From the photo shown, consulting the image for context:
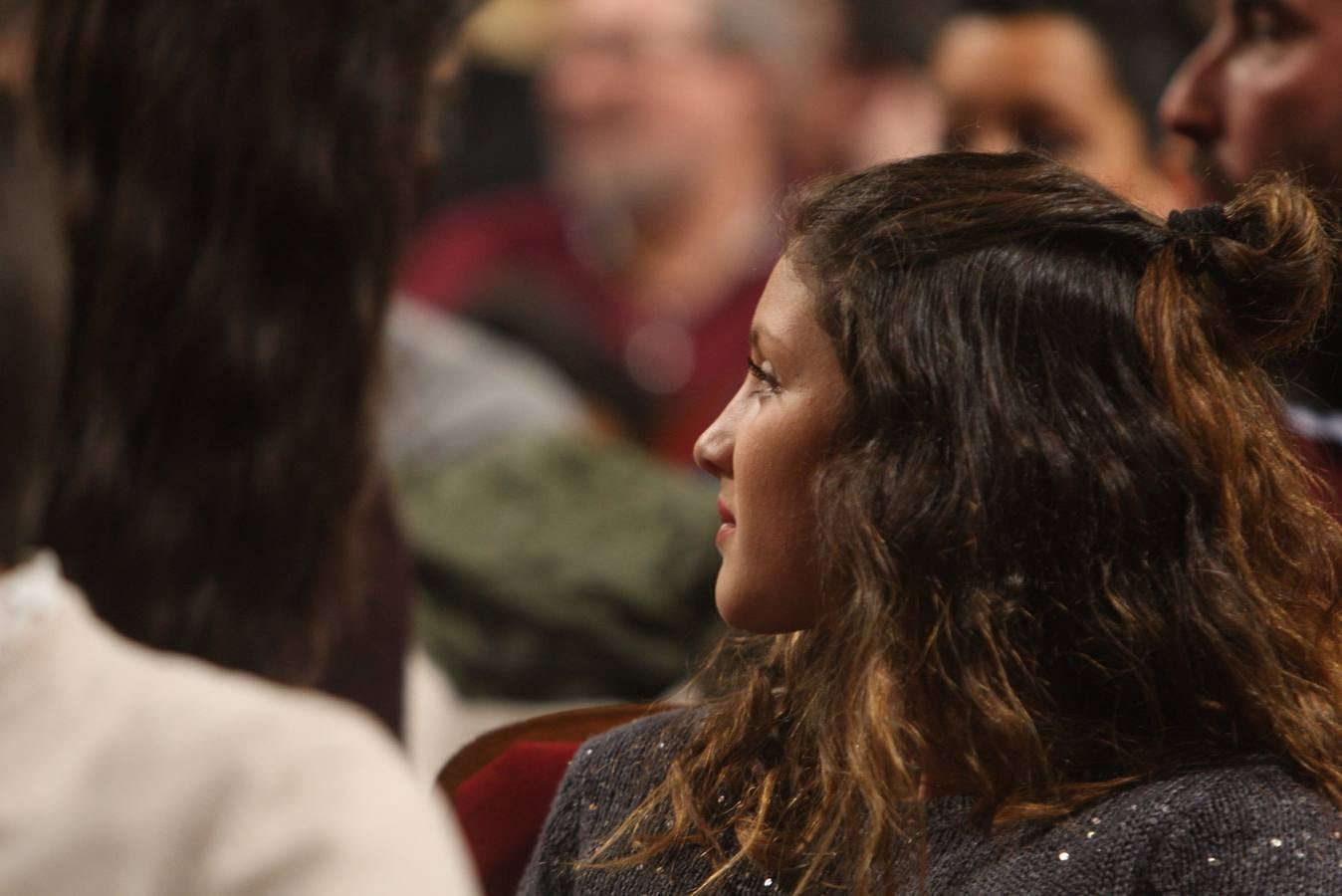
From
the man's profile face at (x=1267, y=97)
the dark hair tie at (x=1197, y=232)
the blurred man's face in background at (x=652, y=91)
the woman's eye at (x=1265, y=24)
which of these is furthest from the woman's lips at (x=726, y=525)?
the blurred man's face in background at (x=652, y=91)

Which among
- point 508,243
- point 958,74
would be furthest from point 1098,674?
point 508,243

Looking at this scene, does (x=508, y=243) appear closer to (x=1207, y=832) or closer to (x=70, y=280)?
(x=70, y=280)

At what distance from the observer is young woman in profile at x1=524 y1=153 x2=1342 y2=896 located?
1209mm

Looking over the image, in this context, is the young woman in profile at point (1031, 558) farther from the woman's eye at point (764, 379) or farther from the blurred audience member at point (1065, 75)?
the blurred audience member at point (1065, 75)

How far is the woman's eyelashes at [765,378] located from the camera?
4.25ft

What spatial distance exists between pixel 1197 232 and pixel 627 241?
3188 millimetres

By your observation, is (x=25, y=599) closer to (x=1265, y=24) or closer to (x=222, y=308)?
(x=222, y=308)

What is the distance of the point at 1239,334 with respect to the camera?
4.23 feet

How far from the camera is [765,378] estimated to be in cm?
131

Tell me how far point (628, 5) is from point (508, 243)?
0.59 metres

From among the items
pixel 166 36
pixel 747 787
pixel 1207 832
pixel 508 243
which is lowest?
pixel 508 243

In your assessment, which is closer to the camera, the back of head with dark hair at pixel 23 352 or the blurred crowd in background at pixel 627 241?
the back of head with dark hair at pixel 23 352

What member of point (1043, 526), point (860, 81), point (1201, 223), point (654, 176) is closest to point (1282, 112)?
point (1201, 223)

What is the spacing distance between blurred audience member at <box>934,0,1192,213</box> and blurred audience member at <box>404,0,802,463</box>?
170 cm
